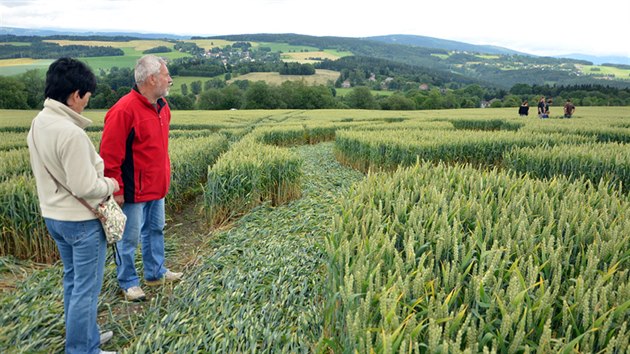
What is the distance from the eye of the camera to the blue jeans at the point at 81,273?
8.95 ft

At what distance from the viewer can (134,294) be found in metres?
3.92

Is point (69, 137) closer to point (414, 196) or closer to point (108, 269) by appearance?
point (108, 269)

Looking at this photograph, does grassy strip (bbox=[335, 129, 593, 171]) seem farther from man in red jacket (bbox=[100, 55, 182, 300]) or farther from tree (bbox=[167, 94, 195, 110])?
tree (bbox=[167, 94, 195, 110])

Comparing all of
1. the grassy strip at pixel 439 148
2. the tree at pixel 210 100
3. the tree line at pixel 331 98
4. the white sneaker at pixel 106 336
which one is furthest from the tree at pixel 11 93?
the white sneaker at pixel 106 336

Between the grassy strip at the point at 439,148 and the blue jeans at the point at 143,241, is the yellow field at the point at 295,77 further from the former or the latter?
the blue jeans at the point at 143,241

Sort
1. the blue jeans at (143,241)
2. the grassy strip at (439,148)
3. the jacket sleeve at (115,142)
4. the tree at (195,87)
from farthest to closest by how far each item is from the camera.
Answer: the tree at (195,87) < the grassy strip at (439,148) < the blue jeans at (143,241) < the jacket sleeve at (115,142)

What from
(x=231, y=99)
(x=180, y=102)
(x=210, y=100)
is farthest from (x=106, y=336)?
(x=231, y=99)

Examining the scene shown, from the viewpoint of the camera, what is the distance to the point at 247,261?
178 inches

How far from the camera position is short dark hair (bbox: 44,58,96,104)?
256 centimetres

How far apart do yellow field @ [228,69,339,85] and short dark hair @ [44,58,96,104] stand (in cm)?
8013

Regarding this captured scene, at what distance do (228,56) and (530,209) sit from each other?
13095cm

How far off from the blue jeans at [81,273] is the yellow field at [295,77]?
8027 centimetres

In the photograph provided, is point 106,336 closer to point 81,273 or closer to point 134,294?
point 134,294

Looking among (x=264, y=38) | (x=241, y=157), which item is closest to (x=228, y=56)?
(x=264, y=38)
